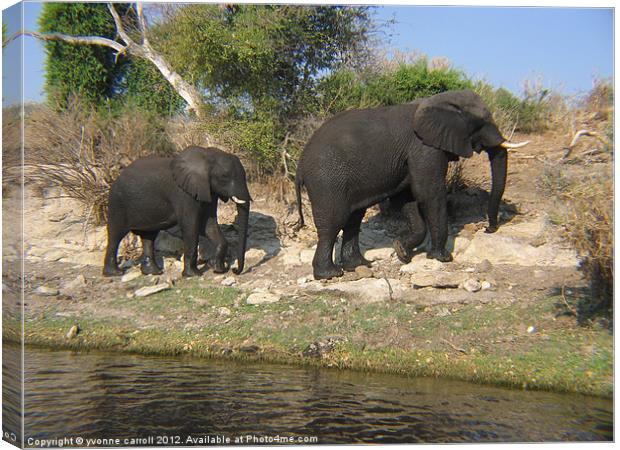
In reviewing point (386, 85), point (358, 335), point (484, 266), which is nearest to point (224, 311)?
point (358, 335)

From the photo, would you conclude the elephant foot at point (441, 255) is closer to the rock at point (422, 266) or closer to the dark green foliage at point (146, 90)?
the rock at point (422, 266)

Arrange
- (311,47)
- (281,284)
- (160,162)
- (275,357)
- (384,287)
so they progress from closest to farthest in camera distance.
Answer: (275,357), (384,287), (281,284), (160,162), (311,47)

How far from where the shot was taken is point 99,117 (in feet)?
45.1

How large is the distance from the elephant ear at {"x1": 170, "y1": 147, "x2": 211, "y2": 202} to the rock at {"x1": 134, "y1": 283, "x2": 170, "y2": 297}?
1442mm

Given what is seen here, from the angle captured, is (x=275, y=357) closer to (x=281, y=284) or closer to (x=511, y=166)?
(x=281, y=284)

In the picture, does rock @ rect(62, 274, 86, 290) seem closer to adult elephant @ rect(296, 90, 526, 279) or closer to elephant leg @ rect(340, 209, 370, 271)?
adult elephant @ rect(296, 90, 526, 279)

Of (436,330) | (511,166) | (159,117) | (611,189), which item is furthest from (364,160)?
(159,117)

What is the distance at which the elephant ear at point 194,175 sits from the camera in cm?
1132

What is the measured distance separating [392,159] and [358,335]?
113 inches

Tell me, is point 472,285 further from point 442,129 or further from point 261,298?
point 261,298

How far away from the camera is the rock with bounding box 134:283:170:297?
1081 cm

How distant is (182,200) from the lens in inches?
452

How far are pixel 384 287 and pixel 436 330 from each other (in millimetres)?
1323

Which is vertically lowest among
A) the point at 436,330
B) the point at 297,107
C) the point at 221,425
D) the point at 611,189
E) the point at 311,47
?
the point at 221,425
